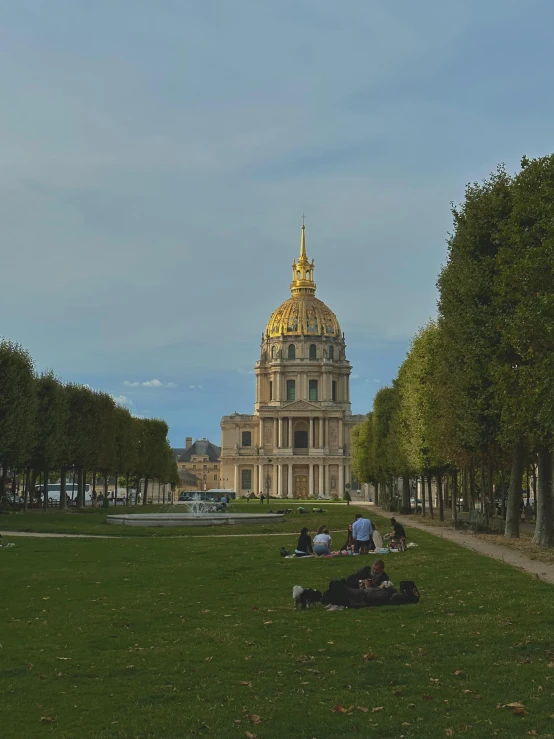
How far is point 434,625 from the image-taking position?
14.8m

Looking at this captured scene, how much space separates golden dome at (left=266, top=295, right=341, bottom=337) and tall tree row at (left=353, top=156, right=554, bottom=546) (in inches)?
5320

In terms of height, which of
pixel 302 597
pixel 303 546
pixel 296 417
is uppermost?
pixel 296 417

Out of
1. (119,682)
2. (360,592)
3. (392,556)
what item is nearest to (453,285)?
(392,556)

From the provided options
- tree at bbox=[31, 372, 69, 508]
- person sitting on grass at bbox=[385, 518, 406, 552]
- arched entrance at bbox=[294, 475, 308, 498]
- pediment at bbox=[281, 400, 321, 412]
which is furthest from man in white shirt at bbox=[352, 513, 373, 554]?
pediment at bbox=[281, 400, 321, 412]

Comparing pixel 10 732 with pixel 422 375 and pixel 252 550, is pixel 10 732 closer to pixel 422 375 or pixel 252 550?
pixel 252 550

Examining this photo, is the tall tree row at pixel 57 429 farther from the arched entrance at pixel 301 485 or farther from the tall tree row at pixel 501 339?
the arched entrance at pixel 301 485

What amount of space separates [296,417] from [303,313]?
920 inches

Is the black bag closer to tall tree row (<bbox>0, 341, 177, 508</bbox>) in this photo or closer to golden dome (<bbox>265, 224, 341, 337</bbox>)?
tall tree row (<bbox>0, 341, 177, 508</bbox>)

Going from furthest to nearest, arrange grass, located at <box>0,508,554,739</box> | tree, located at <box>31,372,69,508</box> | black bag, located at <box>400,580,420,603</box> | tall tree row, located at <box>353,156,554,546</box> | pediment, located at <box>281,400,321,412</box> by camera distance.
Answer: pediment, located at <box>281,400,321,412</box>, tree, located at <box>31,372,69,508</box>, tall tree row, located at <box>353,156,554,546</box>, black bag, located at <box>400,580,420,603</box>, grass, located at <box>0,508,554,739</box>

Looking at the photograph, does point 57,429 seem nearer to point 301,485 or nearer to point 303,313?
point 301,485

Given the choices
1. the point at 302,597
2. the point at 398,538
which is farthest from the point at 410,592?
the point at 398,538

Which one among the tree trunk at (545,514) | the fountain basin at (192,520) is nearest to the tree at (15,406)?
the fountain basin at (192,520)

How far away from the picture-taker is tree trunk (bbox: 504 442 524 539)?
35.0 m

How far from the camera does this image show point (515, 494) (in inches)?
1407
